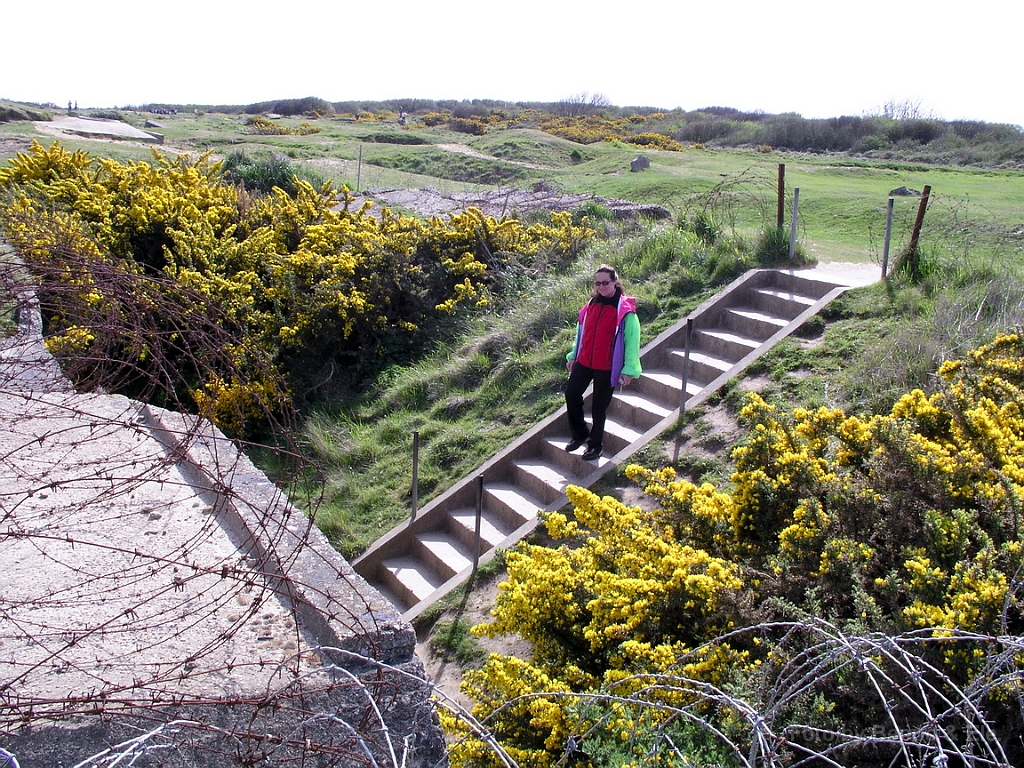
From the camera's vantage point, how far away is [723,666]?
4008 mm

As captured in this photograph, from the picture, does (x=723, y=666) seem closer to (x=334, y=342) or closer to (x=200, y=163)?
(x=334, y=342)

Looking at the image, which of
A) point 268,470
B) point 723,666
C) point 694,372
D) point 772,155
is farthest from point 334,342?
point 772,155

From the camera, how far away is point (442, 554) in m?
7.52

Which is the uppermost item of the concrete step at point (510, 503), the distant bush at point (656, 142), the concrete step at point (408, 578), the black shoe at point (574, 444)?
the distant bush at point (656, 142)

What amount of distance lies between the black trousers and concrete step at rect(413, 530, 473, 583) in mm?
1462

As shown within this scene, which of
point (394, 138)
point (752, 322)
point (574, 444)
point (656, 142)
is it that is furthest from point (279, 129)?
point (574, 444)

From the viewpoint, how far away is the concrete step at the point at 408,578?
7.23 meters

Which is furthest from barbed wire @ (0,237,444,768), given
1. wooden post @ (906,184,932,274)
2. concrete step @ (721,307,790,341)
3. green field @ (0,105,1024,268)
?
green field @ (0,105,1024,268)

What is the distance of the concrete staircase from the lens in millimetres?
7477

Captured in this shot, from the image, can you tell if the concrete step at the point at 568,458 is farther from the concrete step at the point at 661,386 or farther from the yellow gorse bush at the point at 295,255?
the yellow gorse bush at the point at 295,255

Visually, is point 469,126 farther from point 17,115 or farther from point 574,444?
point 574,444

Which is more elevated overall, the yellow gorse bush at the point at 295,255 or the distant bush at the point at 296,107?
the distant bush at the point at 296,107

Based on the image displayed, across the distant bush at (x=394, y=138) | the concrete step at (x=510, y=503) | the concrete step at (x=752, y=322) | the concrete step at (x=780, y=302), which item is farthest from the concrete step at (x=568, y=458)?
the distant bush at (x=394, y=138)

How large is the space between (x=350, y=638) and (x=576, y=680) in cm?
139
